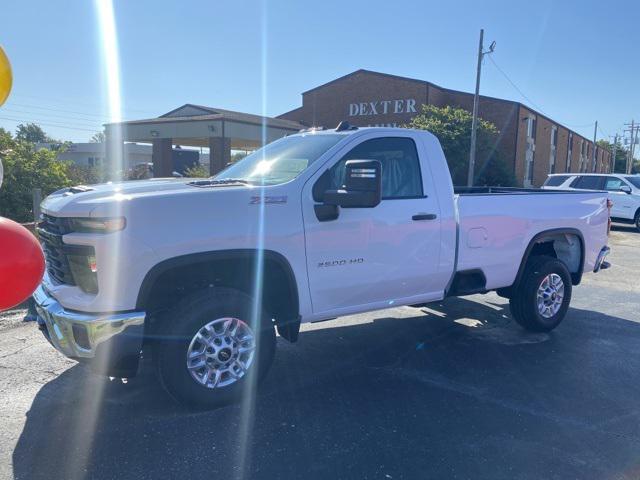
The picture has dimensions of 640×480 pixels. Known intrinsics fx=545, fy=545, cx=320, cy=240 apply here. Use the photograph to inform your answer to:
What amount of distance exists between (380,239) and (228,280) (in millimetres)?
1299

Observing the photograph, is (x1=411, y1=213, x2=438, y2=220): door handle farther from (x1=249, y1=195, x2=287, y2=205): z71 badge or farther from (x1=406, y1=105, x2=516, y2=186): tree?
(x1=406, y1=105, x2=516, y2=186): tree

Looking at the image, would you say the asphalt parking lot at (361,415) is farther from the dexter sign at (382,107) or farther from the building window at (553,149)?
the building window at (553,149)

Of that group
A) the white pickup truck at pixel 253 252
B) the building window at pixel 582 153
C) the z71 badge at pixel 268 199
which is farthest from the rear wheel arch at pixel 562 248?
the building window at pixel 582 153

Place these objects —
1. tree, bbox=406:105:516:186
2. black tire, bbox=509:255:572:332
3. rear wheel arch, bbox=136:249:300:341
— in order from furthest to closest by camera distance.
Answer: tree, bbox=406:105:516:186, black tire, bbox=509:255:572:332, rear wheel arch, bbox=136:249:300:341

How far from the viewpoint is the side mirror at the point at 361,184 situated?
396 centimetres

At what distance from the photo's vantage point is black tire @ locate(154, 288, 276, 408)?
3.69 meters

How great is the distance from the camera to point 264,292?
4.27m

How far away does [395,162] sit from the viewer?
16.2 ft

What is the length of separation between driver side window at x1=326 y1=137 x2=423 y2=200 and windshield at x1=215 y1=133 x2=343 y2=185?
275 millimetres

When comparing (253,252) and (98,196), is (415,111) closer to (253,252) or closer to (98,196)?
(253,252)

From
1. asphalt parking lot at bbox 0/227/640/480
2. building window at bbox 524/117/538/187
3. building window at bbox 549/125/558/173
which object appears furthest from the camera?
building window at bbox 549/125/558/173

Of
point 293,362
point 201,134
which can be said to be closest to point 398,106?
point 201,134

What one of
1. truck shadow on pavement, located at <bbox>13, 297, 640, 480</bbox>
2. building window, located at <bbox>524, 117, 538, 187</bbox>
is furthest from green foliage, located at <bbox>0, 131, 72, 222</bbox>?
building window, located at <bbox>524, 117, 538, 187</bbox>

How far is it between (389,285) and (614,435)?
6.41ft
